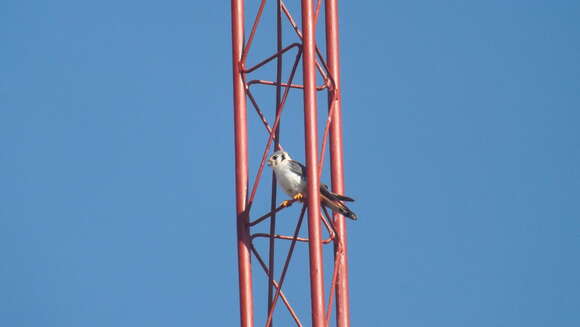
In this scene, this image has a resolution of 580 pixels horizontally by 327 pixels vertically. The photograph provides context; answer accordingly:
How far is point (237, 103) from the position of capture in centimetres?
1214

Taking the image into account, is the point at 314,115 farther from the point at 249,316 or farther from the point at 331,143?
the point at 249,316

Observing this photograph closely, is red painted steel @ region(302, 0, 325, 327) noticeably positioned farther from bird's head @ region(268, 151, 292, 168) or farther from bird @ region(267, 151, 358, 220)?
bird's head @ region(268, 151, 292, 168)

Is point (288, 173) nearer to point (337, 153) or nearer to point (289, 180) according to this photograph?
point (289, 180)

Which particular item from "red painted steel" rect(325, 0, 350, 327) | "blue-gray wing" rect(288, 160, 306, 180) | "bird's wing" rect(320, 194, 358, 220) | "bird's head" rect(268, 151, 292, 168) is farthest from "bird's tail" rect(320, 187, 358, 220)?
"bird's head" rect(268, 151, 292, 168)

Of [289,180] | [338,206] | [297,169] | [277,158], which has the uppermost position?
[277,158]

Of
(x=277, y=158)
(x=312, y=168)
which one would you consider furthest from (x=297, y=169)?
(x=312, y=168)

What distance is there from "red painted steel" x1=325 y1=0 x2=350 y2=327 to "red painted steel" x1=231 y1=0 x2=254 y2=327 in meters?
1.11

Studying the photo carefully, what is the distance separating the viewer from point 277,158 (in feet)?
40.2

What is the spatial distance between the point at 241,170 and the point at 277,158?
53cm

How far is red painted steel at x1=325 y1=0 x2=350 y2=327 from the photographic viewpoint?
12.1 metres

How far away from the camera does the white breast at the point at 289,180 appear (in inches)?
484

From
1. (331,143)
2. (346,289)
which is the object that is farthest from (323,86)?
(346,289)

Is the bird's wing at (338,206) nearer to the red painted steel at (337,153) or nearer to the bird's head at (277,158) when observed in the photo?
the red painted steel at (337,153)

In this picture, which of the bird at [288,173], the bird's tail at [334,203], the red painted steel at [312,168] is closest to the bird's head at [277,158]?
the bird at [288,173]
